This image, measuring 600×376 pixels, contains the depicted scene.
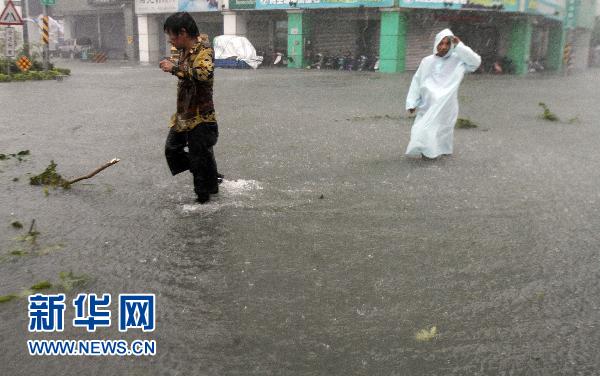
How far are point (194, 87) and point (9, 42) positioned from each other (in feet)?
63.3

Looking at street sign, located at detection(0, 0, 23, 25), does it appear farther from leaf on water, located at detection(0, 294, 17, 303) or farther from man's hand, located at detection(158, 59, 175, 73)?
leaf on water, located at detection(0, 294, 17, 303)

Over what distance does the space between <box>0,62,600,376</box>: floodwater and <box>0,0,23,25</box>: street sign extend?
11581mm

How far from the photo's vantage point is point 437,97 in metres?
7.47

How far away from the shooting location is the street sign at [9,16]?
18484 mm

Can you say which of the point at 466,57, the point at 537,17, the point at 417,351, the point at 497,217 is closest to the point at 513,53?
the point at 537,17

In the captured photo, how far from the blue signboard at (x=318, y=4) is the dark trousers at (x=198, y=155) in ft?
82.8

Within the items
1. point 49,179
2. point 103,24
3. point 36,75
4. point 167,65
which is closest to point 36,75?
point 36,75

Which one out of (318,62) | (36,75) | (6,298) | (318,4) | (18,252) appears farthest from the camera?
(318,62)

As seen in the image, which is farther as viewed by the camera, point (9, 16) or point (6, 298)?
point (9, 16)

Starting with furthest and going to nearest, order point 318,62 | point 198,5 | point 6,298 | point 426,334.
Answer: point 198,5 < point 318,62 < point 6,298 < point 426,334

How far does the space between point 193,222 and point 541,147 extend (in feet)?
19.3

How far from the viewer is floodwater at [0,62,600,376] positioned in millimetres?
2846

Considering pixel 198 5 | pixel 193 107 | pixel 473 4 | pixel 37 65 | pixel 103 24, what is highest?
pixel 198 5

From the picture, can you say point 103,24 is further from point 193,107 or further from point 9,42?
point 193,107
